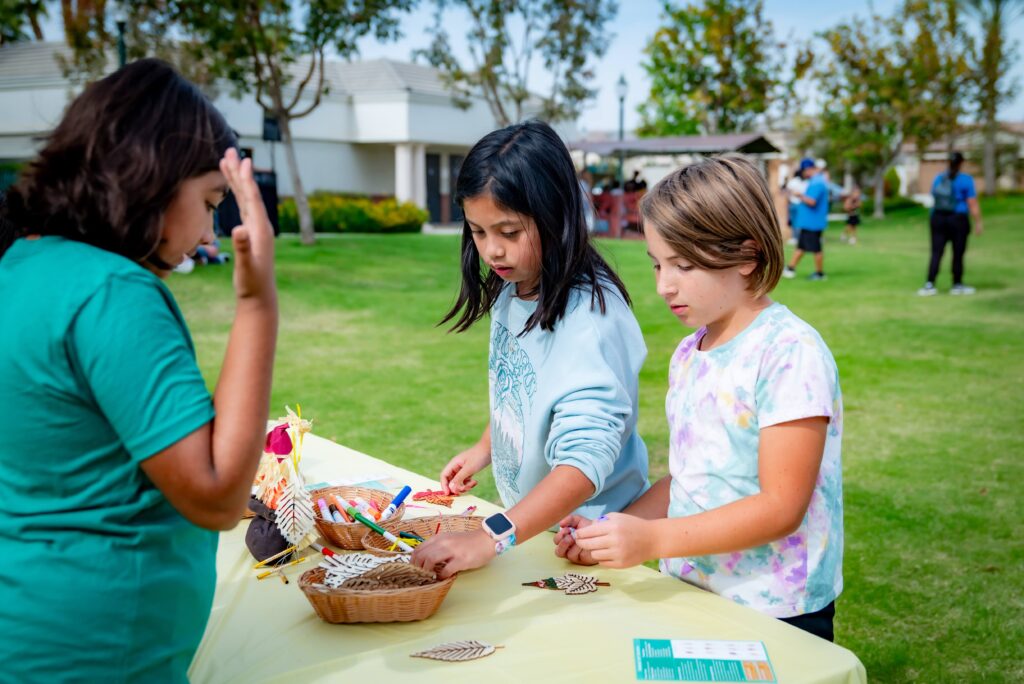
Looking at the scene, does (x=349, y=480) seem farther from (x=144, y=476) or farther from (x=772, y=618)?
(x=144, y=476)

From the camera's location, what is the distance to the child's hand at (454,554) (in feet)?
5.74

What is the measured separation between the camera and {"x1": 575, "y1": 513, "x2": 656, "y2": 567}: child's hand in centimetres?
163

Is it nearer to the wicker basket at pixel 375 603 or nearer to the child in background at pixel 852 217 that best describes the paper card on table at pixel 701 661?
the wicker basket at pixel 375 603

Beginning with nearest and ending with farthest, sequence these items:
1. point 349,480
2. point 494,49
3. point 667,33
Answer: point 349,480, point 494,49, point 667,33

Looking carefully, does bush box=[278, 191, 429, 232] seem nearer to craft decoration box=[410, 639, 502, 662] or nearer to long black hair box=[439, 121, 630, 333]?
long black hair box=[439, 121, 630, 333]

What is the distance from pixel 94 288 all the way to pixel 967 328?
34.3ft

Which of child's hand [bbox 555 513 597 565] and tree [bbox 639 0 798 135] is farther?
tree [bbox 639 0 798 135]

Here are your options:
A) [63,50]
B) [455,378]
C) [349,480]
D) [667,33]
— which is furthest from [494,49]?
[349,480]

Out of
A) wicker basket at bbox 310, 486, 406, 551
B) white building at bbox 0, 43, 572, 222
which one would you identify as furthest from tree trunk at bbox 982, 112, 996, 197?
wicker basket at bbox 310, 486, 406, 551

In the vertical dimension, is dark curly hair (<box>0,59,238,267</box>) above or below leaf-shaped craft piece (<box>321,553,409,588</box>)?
above

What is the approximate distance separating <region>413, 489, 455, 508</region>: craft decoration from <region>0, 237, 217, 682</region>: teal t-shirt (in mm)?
→ 1275

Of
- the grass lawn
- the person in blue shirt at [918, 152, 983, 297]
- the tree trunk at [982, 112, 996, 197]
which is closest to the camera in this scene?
the grass lawn

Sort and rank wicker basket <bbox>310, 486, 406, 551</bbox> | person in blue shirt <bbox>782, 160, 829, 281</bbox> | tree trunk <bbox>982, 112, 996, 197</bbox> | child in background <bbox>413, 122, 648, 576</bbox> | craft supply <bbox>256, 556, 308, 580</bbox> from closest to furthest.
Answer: child in background <bbox>413, 122, 648, 576</bbox> < craft supply <bbox>256, 556, 308, 580</bbox> < wicker basket <bbox>310, 486, 406, 551</bbox> < person in blue shirt <bbox>782, 160, 829, 281</bbox> < tree trunk <bbox>982, 112, 996, 197</bbox>

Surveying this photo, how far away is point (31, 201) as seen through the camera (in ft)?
3.79
